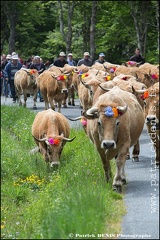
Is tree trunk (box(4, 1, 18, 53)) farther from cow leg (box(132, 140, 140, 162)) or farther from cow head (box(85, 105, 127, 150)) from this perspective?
cow head (box(85, 105, 127, 150))

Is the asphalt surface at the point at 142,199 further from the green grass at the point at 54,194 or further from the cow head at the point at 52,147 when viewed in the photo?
the cow head at the point at 52,147

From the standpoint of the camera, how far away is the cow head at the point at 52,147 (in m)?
16.2

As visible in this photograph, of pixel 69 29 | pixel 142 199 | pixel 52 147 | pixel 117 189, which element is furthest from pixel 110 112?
pixel 69 29

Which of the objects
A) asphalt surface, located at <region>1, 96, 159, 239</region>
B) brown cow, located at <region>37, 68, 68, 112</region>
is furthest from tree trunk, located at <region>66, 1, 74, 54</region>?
asphalt surface, located at <region>1, 96, 159, 239</region>

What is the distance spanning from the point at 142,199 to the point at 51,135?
5.86m

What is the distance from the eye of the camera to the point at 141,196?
11094mm

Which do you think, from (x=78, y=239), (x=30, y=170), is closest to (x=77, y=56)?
(x=30, y=170)

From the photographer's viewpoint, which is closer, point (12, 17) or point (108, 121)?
point (108, 121)

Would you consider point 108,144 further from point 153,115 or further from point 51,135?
point 51,135

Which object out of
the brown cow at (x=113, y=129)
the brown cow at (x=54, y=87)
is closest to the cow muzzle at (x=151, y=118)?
the brown cow at (x=113, y=129)

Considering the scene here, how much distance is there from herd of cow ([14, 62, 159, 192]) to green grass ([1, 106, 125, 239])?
1.46 ft

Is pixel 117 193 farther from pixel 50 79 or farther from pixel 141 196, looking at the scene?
pixel 50 79

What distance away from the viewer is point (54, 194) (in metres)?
12.9

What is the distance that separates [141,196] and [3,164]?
6255mm
